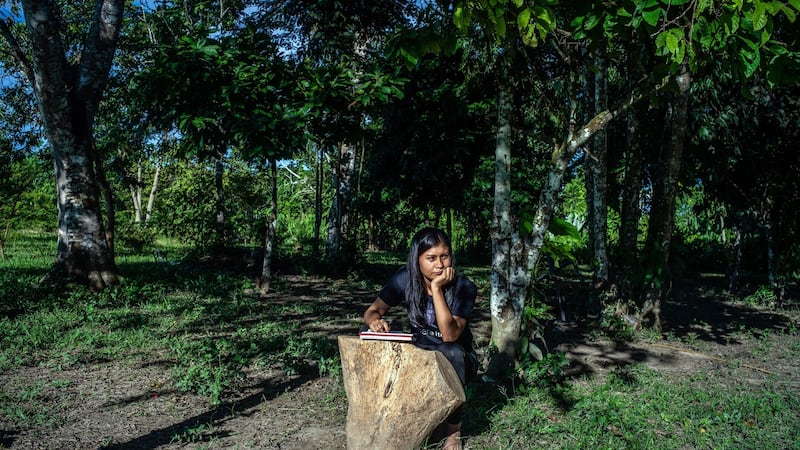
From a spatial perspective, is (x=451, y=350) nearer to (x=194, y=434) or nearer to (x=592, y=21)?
(x=194, y=434)

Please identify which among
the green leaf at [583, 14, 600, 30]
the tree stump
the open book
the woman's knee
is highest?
the green leaf at [583, 14, 600, 30]

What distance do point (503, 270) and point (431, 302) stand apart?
143 cm

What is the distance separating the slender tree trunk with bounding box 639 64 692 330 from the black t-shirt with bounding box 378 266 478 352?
14.8 feet

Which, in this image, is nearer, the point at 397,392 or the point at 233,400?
the point at 397,392

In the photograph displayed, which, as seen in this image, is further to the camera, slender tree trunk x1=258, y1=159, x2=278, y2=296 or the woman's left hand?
slender tree trunk x1=258, y1=159, x2=278, y2=296

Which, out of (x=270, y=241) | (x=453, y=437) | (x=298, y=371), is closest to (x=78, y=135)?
(x=270, y=241)

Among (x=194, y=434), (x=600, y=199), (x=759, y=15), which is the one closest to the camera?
(x=759, y=15)

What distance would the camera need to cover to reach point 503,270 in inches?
206

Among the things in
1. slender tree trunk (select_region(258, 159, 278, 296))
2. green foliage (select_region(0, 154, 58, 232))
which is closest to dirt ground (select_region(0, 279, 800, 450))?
slender tree trunk (select_region(258, 159, 278, 296))

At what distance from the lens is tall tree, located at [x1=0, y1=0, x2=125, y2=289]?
28.2 feet

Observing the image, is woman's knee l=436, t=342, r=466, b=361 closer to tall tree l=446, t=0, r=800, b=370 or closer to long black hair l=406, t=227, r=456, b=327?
long black hair l=406, t=227, r=456, b=327

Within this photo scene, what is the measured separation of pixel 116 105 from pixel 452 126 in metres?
7.93

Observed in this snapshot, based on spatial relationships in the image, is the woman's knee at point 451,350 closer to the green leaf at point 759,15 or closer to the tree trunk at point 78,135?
the green leaf at point 759,15

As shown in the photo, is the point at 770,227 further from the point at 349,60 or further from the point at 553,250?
the point at 349,60
